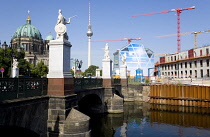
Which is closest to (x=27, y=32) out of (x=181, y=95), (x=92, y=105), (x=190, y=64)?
(x=190, y=64)

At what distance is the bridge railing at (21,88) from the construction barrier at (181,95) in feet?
92.9

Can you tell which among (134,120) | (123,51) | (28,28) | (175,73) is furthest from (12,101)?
(28,28)

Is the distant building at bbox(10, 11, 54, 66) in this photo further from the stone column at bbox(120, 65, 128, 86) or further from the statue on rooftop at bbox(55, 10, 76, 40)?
the statue on rooftop at bbox(55, 10, 76, 40)

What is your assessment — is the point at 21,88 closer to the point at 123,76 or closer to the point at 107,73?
the point at 107,73

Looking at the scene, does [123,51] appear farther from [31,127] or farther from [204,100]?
[31,127]

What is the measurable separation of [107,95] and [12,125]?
19.2 m

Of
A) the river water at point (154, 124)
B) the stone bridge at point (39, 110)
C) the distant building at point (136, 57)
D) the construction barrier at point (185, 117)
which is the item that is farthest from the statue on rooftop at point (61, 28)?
the distant building at point (136, 57)

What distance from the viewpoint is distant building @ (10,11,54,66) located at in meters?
116

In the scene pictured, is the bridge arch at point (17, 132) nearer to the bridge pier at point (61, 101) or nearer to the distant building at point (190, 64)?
the bridge pier at point (61, 101)

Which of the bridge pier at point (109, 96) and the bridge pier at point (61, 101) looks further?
the bridge pier at point (109, 96)

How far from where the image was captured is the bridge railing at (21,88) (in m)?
10.9

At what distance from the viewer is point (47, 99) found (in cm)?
1433

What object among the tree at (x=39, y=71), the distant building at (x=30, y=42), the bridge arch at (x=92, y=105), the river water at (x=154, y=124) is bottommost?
the river water at (x=154, y=124)

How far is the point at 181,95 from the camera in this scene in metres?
36.5
